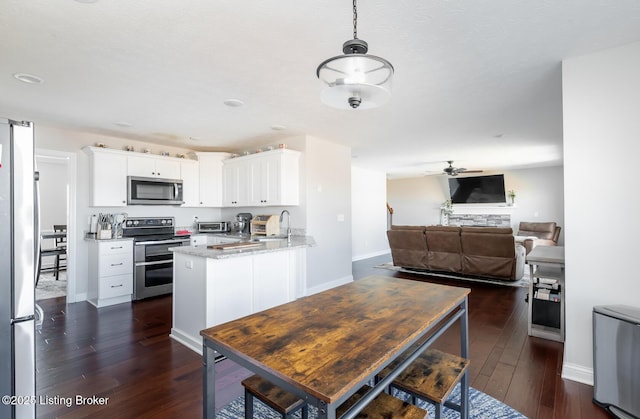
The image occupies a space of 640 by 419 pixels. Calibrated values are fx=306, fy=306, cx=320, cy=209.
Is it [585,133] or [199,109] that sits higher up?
[199,109]

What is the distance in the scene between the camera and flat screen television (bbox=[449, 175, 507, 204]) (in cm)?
866

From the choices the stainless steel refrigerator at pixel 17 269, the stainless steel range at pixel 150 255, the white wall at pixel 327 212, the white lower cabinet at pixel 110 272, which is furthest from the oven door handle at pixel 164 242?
the stainless steel refrigerator at pixel 17 269

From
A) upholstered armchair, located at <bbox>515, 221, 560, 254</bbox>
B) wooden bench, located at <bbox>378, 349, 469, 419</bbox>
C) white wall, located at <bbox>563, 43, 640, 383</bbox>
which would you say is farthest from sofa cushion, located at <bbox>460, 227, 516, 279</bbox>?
wooden bench, located at <bbox>378, 349, 469, 419</bbox>

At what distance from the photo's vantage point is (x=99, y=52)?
219 centimetres

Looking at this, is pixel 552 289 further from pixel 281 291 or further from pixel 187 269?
pixel 187 269

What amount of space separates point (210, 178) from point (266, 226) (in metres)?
1.53

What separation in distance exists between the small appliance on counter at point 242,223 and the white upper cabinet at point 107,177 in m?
1.68

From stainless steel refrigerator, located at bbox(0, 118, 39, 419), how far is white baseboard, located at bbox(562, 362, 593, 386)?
3334mm

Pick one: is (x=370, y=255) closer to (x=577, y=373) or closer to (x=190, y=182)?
(x=190, y=182)

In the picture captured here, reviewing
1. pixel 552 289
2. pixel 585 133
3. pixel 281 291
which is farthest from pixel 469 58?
pixel 281 291

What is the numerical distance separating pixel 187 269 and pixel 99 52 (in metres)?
1.84

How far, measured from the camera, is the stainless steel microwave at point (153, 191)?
450 cm

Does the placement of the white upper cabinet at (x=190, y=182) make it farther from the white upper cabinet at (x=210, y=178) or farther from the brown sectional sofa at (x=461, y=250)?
the brown sectional sofa at (x=461, y=250)

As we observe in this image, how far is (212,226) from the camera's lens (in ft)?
17.9
